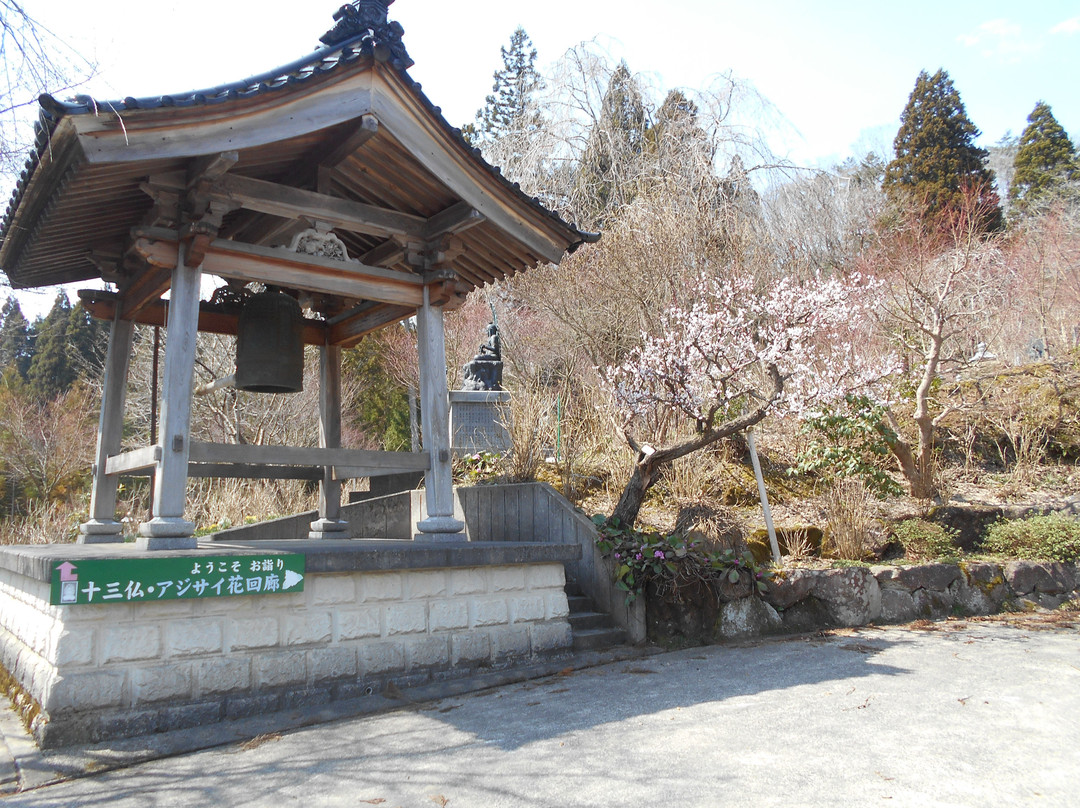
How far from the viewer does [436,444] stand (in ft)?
17.7

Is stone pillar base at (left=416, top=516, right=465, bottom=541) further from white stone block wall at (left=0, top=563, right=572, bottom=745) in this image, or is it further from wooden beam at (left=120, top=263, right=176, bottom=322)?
wooden beam at (left=120, top=263, right=176, bottom=322)

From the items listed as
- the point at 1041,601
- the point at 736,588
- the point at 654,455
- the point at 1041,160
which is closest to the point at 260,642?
the point at 654,455

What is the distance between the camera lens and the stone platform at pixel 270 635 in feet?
11.9

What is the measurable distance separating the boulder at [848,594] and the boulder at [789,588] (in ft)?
0.27

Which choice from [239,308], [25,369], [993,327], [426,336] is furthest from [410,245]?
[25,369]

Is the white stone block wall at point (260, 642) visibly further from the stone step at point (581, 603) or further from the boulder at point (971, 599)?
the boulder at point (971, 599)

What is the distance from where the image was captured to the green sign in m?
3.55

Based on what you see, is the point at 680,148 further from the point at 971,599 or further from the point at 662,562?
the point at 662,562

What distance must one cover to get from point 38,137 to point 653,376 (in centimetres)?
512

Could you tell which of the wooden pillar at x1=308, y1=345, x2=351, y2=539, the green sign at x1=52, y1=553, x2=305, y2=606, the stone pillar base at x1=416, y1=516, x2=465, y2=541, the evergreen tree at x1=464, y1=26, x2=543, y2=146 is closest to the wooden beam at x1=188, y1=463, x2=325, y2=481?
the wooden pillar at x1=308, y1=345, x2=351, y2=539

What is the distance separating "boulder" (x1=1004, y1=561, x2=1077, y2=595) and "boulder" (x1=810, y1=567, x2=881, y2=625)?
183 centimetres

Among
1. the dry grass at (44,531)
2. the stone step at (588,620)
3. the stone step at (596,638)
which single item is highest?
the dry grass at (44,531)

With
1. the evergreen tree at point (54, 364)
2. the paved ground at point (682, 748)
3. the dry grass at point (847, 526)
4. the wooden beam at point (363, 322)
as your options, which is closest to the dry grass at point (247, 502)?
the wooden beam at point (363, 322)

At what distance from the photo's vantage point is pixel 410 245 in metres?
5.57
